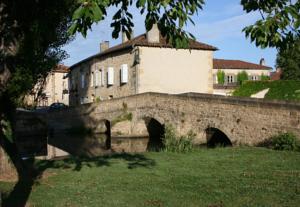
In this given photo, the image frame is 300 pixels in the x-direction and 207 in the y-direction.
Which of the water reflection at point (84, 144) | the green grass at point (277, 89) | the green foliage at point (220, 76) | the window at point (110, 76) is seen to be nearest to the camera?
the water reflection at point (84, 144)

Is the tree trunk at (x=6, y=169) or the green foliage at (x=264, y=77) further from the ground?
the green foliage at (x=264, y=77)

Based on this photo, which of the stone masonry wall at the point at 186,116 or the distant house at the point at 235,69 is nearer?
the stone masonry wall at the point at 186,116

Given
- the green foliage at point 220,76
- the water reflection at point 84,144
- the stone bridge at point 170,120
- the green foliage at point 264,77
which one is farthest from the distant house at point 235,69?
the water reflection at point 84,144

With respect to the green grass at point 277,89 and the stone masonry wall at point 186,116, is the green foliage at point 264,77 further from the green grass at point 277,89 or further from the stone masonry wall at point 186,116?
the stone masonry wall at point 186,116

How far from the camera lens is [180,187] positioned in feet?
26.0

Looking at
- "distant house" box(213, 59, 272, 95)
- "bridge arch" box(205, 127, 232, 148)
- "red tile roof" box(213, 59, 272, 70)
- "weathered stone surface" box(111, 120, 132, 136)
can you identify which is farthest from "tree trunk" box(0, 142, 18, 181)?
"red tile roof" box(213, 59, 272, 70)

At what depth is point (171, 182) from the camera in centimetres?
840

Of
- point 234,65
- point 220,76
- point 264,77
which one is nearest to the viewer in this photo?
point 220,76

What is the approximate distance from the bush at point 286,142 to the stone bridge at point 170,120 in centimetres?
52

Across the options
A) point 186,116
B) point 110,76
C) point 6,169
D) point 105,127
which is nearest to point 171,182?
point 6,169

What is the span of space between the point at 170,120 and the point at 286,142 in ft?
36.1

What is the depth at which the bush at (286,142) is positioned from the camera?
1429 centimetres

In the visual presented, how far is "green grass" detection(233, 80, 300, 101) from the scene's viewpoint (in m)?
26.4

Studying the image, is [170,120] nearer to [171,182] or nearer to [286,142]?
[286,142]
